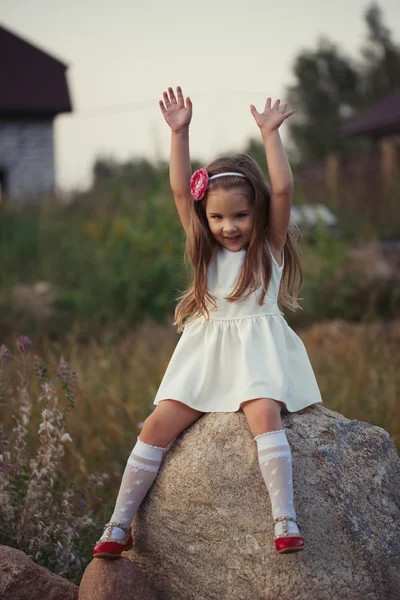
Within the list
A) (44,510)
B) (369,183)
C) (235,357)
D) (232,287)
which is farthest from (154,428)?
(369,183)

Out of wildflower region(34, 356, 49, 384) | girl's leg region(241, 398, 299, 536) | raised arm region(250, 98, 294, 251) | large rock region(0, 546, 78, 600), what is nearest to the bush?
wildflower region(34, 356, 49, 384)

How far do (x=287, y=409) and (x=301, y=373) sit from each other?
195 mm

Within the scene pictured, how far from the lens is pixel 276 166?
2967mm

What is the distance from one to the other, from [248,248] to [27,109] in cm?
1328

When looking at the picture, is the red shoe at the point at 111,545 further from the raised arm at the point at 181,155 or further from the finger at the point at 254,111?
the finger at the point at 254,111

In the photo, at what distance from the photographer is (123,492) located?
114 inches

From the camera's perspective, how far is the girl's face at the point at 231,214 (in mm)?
3014

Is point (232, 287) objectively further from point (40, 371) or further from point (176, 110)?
point (40, 371)

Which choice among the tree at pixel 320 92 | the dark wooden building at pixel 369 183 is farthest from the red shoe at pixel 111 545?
the tree at pixel 320 92

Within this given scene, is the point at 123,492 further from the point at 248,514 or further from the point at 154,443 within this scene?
the point at 248,514

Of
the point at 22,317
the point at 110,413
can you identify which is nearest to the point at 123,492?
the point at 110,413

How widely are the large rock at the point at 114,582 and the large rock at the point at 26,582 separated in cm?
12

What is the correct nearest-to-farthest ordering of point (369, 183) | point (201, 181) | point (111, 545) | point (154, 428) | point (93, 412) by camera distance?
point (111, 545)
point (154, 428)
point (201, 181)
point (93, 412)
point (369, 183)

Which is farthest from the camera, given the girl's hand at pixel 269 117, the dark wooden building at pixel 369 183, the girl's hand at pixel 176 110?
the dark wooden building at pixel 369 183
